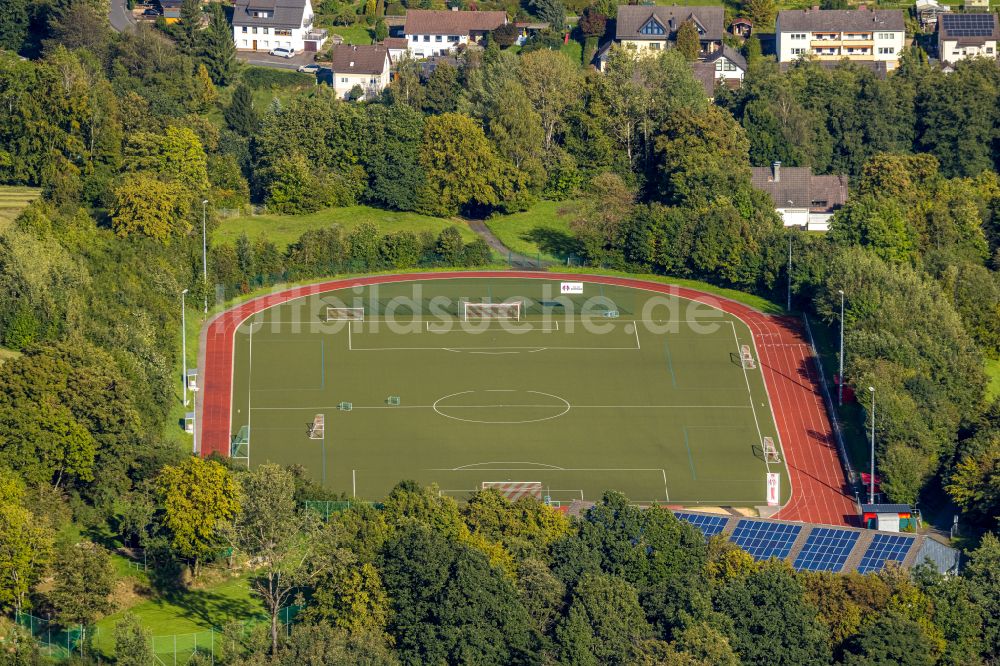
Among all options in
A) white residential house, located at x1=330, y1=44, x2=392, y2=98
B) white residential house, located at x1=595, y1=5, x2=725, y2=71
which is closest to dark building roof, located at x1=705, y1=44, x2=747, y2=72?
white residential house, located at x1=595, y1=5, x2=725, y2=71

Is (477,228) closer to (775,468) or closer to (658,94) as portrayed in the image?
(658,94)

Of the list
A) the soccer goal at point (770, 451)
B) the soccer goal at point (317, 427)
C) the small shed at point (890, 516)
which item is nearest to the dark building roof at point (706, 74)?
the soccer goal at point (770, 451)

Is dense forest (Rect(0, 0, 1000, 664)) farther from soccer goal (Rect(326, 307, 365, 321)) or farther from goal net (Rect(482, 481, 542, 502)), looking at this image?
goal net (Rect(482, 481, 542, 502))

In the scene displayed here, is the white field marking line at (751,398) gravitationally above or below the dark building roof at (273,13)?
below

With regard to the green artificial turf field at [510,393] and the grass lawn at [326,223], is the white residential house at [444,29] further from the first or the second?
the green artificial turf field at [510,393]

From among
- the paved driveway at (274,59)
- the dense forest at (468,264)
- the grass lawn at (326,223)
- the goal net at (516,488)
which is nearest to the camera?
the dense forest at (468,264)

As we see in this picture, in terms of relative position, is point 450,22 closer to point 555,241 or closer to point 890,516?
point 555,241

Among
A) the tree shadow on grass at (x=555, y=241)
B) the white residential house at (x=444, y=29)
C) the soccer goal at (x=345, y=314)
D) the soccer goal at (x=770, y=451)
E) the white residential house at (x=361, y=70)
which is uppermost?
the white residential house at (x=444, y=29)
